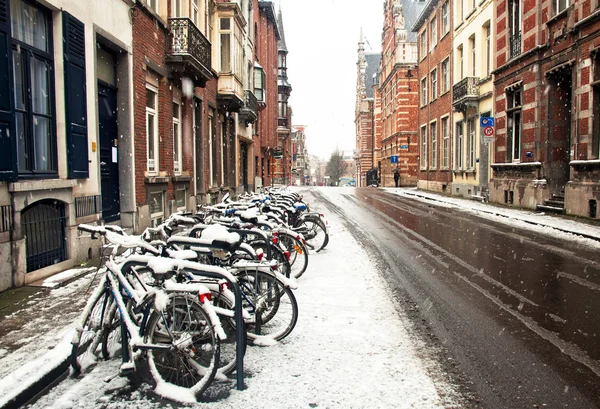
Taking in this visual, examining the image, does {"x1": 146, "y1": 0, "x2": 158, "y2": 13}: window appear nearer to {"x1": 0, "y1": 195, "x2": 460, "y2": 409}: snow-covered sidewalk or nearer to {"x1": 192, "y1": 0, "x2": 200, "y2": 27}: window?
{"x1": 192, "y1": 0, "x2": 200, "y2": 27}: window

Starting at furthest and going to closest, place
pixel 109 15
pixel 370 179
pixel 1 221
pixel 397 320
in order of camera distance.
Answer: pixel 370 179
pixel 109 15
pixel 1 221
pixel 397 320

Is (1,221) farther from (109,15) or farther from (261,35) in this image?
(261,35)

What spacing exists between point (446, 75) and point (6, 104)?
30.6m

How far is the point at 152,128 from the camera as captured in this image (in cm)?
1296

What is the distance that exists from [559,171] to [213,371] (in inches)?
692

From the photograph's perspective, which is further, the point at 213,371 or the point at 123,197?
the point at 123,197

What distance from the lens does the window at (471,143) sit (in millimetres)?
26938

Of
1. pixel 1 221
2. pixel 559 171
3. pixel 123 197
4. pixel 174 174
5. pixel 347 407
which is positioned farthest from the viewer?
pixel 559 171

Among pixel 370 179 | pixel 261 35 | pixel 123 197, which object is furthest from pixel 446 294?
pixel 370 179

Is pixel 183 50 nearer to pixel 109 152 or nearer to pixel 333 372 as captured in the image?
pixel 109 152

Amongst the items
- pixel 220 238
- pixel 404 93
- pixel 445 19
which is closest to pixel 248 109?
pixel 445 19

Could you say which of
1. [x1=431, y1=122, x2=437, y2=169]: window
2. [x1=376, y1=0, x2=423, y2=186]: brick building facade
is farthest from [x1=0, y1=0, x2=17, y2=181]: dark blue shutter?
[x1=376, y1=0, x2=423, y2=186]: brick building facade

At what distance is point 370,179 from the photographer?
68.4 m

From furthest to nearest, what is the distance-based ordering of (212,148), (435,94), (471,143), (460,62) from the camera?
(435,94) < (460,62) < (471,143) < (212,148)
